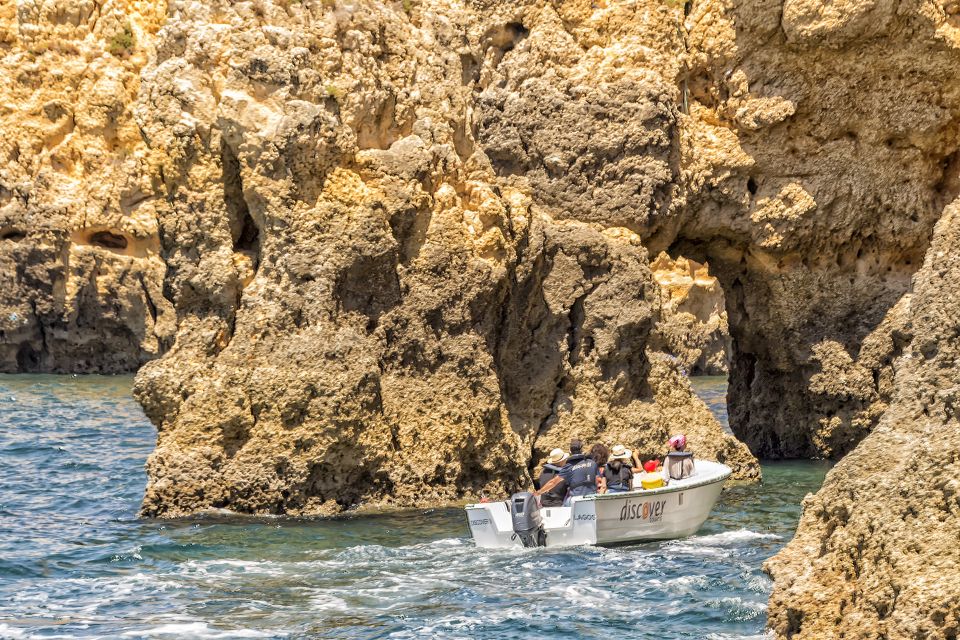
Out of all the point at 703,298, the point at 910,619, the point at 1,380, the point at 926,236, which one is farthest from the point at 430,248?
the point at 703,298

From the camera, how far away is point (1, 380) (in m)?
43.1

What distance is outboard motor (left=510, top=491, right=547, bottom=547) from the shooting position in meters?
16.3

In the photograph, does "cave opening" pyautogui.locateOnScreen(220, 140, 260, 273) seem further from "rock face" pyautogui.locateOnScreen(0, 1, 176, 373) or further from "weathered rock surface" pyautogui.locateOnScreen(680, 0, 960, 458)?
"rock face" pyautogui.locateOnScreen(0, 1, 176, 373)

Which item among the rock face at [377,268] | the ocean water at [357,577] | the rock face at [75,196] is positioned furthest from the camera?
the rock face at [75,196]

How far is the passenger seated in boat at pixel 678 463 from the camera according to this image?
18406mm

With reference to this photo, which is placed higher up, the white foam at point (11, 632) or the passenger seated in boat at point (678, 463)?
the passenger seated in boat at point (678, 463)

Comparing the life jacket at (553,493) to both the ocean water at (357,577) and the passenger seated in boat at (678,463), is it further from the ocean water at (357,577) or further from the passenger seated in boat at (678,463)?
the passenger seated in boat at (678,463)

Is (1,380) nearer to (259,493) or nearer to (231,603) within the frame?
(259,493)

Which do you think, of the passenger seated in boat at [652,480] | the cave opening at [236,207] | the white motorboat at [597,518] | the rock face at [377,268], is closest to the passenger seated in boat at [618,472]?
the passenger seated in boat at [652,480]

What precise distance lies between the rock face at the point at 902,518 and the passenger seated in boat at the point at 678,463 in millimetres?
7152

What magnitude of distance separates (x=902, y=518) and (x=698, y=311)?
130 feet

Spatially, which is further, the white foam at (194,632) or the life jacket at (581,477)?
the life jacket at (581,477)

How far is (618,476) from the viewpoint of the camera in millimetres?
17984

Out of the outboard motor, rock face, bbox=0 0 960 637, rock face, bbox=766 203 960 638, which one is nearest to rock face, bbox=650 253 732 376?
rock face, bbox=0 0 960 637
